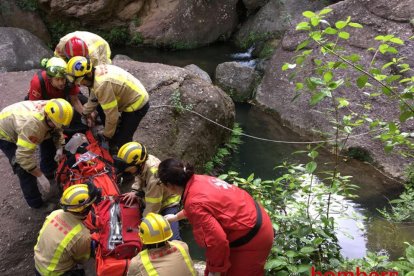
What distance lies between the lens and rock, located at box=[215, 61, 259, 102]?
1130 cm

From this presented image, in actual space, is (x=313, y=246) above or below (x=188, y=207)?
below

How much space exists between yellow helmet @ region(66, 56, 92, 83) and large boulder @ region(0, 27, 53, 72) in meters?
6.07

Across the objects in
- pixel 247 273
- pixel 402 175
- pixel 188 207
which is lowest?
pixel 402 175

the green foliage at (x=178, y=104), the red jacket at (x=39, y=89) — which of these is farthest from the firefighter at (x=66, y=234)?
the green foliage at (x=178, y=104)

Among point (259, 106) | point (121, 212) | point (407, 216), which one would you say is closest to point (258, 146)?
point (259, 106)

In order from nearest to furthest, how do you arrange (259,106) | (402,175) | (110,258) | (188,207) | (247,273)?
(188,207)
(247,273)
(110,258)
(402,175)
(259,106)

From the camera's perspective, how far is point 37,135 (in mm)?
4586

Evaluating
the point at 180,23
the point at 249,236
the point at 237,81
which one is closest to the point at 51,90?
the point at 249,236

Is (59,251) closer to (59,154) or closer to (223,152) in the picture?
(59,154)

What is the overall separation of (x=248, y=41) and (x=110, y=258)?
40.3ft

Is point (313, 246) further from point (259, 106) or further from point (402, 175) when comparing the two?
point (259, 106)

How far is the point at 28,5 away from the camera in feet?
43.9

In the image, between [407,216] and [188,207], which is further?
[407,216]

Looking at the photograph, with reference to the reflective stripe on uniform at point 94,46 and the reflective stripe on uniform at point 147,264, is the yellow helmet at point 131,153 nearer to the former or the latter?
the reflective stripe on uniform at point 147,264
